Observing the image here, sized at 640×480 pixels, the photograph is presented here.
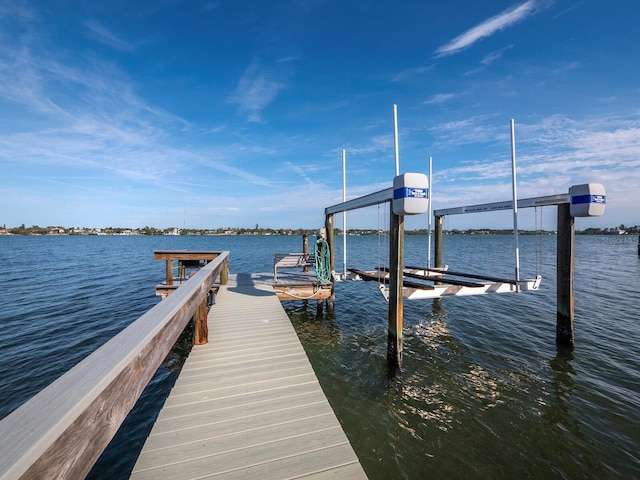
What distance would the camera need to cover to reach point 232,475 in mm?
2711

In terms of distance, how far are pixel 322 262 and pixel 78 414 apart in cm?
912

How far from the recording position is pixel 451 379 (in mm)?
6676

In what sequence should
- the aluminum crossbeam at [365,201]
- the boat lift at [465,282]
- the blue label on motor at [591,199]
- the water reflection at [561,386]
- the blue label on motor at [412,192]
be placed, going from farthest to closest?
the blue label on motor at [591,199] < the aluminum crossbeam at [365,201] < the boat lift at [465,282] < the blue label on motor at [412,192] < the water reflection at [561,386]

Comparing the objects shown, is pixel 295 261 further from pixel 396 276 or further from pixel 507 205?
pixel 507 205

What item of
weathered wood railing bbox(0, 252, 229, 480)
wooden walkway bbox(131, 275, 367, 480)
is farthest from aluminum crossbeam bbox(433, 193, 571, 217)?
weathered wood railing bbox(0, 252, 229, 480)

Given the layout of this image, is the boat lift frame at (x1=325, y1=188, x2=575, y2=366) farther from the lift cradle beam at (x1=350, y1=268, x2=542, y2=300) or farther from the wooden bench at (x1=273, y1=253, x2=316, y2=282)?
the wooden bench at (x1=273, y1=253, x2=316, y2=282)

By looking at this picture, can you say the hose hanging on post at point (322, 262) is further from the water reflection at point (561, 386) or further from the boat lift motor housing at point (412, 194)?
the water reflection at point (561, 386)

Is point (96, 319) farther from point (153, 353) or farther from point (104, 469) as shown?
point (153, 353)

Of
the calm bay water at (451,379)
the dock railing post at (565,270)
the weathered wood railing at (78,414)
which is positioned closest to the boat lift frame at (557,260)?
the dock railing post at (565,270)

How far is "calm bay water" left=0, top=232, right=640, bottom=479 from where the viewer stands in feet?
14.5

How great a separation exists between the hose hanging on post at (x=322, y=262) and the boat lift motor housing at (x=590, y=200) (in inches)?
282

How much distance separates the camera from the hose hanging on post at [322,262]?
10.3 m

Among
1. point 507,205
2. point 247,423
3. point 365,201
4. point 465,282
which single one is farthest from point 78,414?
point 507,205

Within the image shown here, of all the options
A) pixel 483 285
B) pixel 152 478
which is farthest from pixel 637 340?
pixel 152 478
